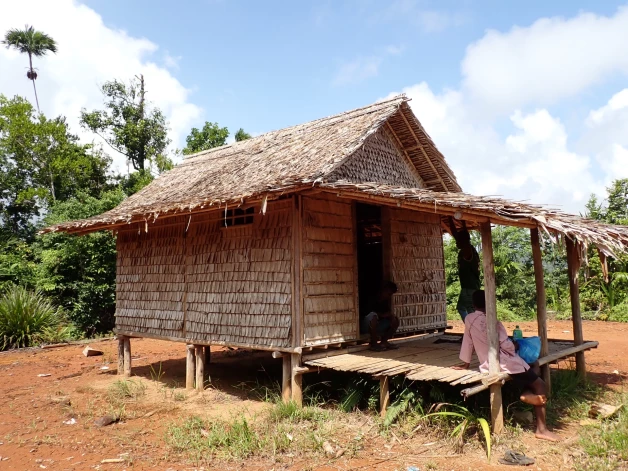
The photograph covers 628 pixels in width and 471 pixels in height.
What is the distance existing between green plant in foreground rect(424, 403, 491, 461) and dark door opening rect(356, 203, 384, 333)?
12.6 ft

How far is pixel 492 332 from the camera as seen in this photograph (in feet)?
18.6

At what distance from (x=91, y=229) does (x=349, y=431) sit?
626cm

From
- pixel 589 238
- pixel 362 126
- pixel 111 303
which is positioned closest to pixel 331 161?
pixel 362 126

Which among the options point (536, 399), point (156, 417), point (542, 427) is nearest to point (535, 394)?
point (536, 399)

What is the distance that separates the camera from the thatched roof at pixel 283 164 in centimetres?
696

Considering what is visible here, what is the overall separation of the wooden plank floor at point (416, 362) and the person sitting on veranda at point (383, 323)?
18 cm

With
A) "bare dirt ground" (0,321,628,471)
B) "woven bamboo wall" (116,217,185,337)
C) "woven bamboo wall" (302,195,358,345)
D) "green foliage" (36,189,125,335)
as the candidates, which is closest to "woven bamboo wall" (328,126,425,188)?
"woven bamboo wall" (302,195,358,345)

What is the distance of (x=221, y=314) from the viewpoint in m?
7.96

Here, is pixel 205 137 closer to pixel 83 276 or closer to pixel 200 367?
pixel 83 276

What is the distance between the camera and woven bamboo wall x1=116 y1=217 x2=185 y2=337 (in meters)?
8.87

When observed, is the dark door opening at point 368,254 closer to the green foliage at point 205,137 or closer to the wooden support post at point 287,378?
the wooden support post at point 287,378

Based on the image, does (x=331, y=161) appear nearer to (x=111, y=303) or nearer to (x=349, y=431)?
(x=349, y=431)

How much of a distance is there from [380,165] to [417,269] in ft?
6.35

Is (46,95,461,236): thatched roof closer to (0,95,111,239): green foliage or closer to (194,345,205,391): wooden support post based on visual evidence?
(194,345,205,391): wooden support post
